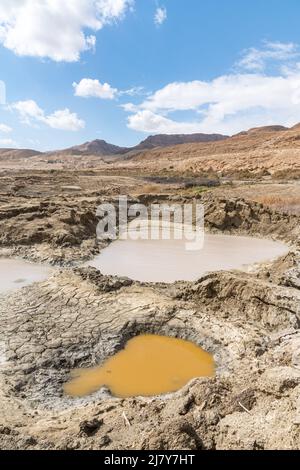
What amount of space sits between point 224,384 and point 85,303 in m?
3.86

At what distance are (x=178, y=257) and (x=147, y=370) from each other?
6794mm

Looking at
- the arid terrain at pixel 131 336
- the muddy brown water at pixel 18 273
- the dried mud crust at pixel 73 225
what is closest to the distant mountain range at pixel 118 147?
the dried mud crust at pixel 73 225

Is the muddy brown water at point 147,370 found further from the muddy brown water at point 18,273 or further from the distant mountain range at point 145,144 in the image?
the distant mountain range at point 145,144

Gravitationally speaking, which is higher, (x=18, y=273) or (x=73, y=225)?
(x=73, y=225)

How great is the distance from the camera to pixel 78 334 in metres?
6.79

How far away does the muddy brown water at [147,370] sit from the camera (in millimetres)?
5516

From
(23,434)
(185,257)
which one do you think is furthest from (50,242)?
(23,434)

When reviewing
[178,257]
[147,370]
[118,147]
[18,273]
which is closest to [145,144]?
[118,147]

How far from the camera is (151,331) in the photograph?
707 centimetres

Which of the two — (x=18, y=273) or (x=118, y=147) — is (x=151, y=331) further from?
(x=118, y=147)

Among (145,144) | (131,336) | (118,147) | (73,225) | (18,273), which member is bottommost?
(131,336)

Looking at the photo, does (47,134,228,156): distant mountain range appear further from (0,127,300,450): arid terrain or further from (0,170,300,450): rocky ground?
(0,170,300,450): rocky ground

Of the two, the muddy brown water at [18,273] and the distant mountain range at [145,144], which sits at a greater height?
the distant mountain range at [145,144]

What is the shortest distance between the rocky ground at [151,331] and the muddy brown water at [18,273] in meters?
0.53
